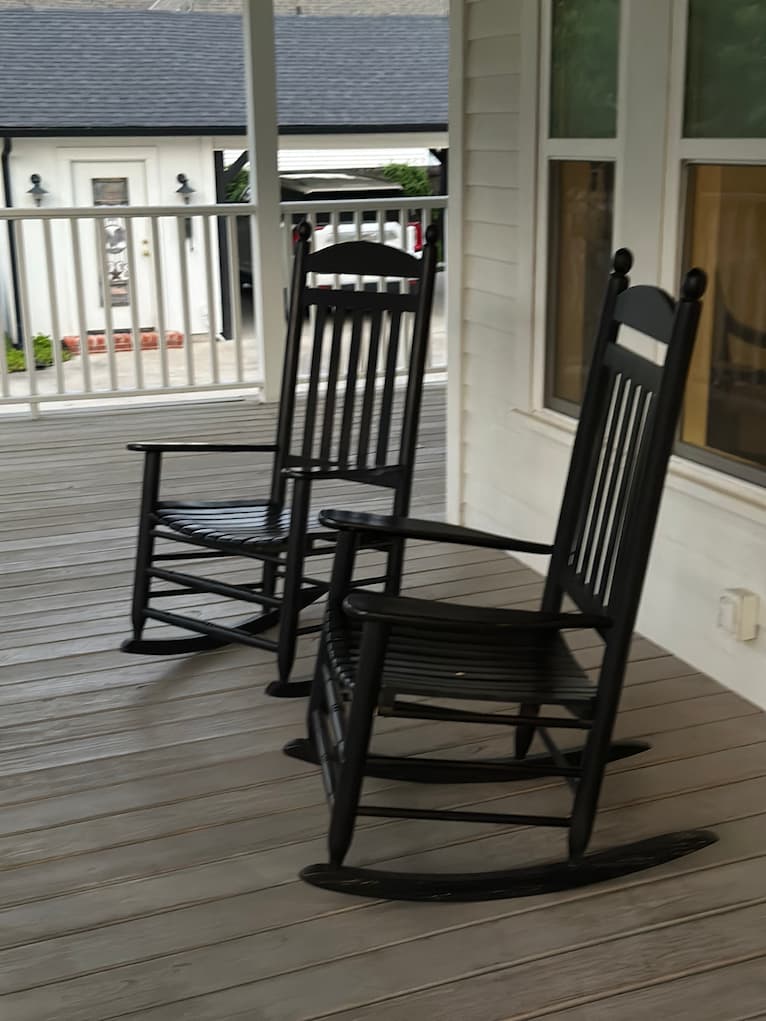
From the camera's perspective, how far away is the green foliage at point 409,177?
43.8 feet

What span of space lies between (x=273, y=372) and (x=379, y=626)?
460 centimetres

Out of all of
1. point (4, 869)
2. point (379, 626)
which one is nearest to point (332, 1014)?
point (379, 626)

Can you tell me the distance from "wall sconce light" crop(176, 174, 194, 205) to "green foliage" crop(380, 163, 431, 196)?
225 centimetres

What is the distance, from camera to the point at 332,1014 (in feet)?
6.03

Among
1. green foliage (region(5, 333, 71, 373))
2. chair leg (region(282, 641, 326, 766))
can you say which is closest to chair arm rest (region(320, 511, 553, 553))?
chair leg (region(282, 641, 326, 766))

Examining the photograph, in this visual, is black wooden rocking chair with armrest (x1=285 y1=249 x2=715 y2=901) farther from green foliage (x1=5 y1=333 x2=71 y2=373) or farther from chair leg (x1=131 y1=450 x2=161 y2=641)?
green foliage (x1=5 y1=333 x2=71 y2=373)

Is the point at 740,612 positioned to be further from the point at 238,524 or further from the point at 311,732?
the point at 238,524

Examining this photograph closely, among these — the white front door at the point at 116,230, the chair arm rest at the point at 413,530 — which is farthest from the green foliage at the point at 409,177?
the chair arm rest at the point at 413,530

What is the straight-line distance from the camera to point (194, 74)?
12.7m

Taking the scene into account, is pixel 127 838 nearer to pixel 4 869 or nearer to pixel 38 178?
pixel 4 869

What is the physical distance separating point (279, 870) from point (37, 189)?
37.8ft

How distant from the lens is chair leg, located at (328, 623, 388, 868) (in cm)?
199

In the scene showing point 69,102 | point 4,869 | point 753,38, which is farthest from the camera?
point 69,102

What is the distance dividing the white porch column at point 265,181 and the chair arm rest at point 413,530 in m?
4.08
